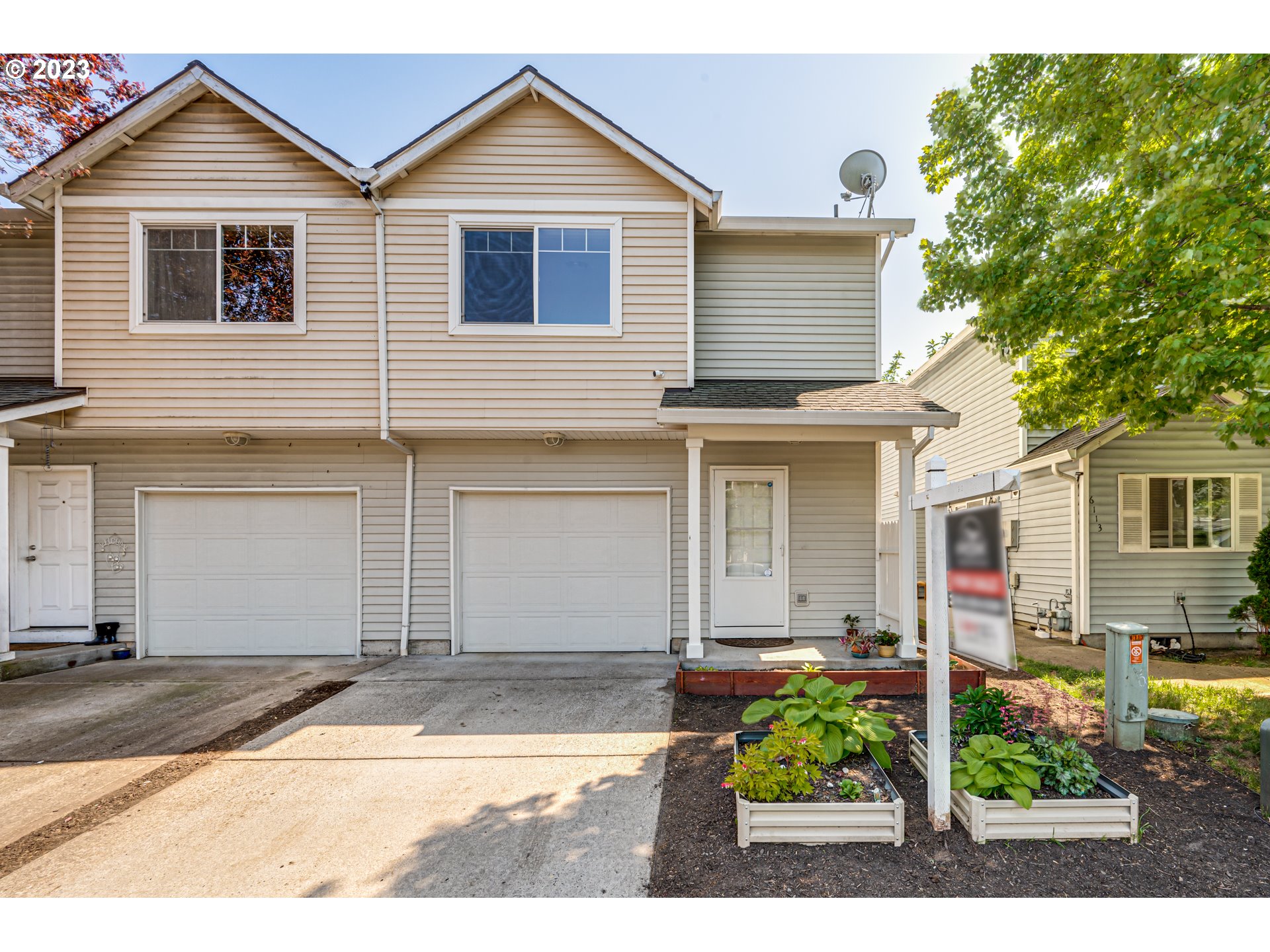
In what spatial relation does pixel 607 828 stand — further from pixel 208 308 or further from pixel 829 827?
pixel 208 308

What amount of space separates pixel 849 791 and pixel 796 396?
4.19 metres

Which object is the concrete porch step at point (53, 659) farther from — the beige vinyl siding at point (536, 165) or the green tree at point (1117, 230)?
the green tree at point (1117, 230)

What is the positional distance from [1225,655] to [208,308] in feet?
42.0

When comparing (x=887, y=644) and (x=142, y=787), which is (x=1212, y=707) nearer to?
(x=887, y=644)

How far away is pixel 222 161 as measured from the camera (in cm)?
657

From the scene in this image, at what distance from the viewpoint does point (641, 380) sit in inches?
261

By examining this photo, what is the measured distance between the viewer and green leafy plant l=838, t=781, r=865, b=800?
10.1 ft

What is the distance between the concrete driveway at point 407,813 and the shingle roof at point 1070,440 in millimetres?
6802

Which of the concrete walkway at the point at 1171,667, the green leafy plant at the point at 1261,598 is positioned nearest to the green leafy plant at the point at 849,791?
the concrete walkway at the point at 1171,667

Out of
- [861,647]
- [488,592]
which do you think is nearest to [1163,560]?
[861,647]

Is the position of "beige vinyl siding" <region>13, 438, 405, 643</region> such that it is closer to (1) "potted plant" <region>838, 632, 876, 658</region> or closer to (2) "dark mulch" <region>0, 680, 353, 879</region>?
(2) "dark mulch" <region>0, 680, 353, 879</region>

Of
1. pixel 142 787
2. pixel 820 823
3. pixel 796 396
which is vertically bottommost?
pixel 142 787
